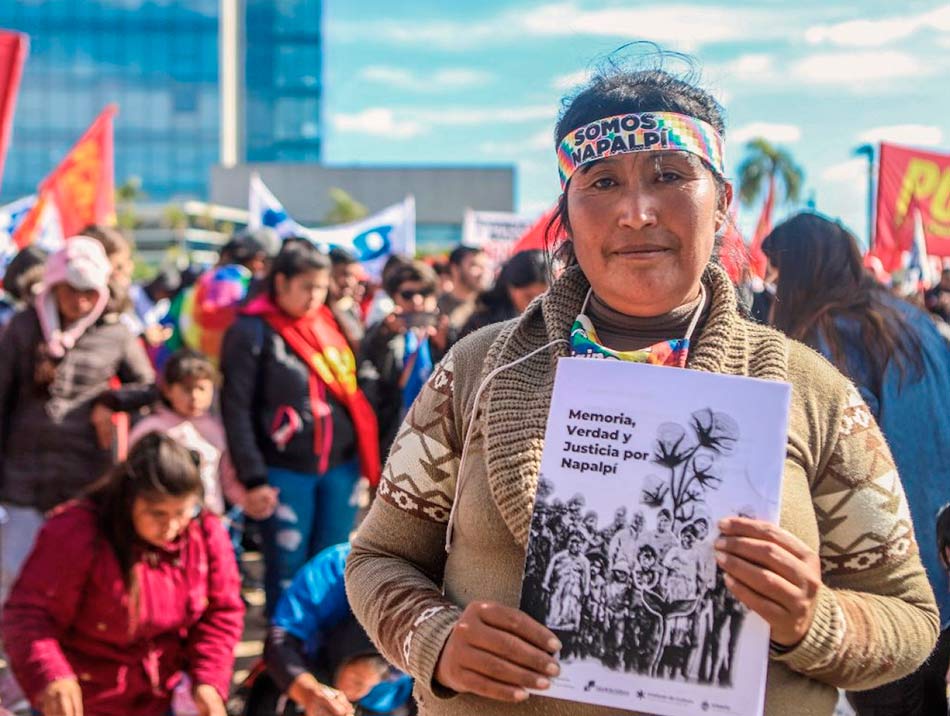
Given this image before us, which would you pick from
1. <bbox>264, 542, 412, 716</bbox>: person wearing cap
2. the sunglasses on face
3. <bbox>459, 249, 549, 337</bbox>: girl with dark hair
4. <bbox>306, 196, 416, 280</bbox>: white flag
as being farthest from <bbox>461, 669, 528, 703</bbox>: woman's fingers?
<bbox>306, 196, 416, 280</bbox>: white flag

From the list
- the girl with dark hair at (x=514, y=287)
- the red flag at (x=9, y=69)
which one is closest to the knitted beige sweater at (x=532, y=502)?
the girl with dark hair at (x=514, y=287)

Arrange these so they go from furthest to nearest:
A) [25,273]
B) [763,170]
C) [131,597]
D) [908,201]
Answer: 1. [763,170]
2. [908,201]
3. [25,273]
4. [131,597]

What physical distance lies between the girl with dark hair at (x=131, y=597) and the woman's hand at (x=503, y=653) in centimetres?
211

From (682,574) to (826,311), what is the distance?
1942 mm

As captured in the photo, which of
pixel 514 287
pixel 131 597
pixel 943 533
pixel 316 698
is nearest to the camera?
pixel 943 533

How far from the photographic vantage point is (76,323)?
15.2 feet

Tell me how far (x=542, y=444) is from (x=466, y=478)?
0.13 metres

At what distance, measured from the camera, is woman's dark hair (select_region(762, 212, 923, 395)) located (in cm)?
300

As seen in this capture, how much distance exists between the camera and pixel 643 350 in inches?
59.7

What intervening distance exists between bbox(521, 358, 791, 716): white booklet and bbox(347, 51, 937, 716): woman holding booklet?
30 mm

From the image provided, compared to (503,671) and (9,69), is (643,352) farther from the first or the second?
(9,69)

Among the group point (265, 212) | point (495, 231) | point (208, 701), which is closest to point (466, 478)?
point (208, 701)

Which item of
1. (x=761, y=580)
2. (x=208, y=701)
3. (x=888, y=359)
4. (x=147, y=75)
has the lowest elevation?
(x=208, y=701)

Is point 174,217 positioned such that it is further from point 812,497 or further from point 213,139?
point 812,497
